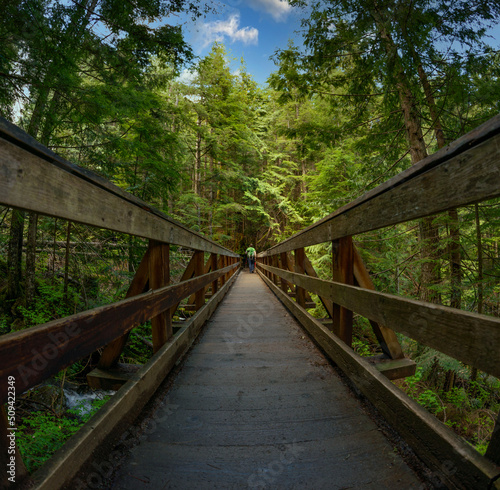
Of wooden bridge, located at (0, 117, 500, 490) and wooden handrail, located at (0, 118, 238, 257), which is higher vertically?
wooden handrail, located at (0, 118, 238, 257)

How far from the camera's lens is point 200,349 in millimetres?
2666

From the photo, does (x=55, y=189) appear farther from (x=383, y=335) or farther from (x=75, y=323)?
(x=383, y=335)

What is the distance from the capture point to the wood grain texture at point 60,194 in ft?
2.49

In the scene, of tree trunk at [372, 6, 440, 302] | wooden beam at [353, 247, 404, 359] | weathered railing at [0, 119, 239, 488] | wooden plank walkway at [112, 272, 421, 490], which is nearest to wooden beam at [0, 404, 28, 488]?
weathered railing at [0, 119, 239, 488]

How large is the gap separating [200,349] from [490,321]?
239 cm

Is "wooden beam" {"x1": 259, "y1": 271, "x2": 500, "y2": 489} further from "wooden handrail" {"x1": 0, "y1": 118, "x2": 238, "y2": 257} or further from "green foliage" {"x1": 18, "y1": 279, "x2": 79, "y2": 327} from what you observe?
"green foliage" {"x1": 18, "y1": 279, "x2": 79, "y2": 327}

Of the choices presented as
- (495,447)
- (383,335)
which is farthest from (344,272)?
(495,447)

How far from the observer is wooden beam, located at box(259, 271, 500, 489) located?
84cm

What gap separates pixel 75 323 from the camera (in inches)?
38.8

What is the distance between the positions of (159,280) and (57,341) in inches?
43.0

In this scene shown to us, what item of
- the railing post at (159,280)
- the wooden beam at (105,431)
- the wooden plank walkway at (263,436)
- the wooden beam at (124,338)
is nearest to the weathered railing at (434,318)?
the wooden plank walkway at (263,436)

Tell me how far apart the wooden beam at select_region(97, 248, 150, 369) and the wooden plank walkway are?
481 millimetres

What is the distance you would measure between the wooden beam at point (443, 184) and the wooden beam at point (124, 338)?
5.17ft

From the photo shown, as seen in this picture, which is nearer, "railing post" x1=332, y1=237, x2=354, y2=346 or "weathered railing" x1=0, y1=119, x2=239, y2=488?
"weathered railing" x1=0, y1=119, x2=239, y2=488
